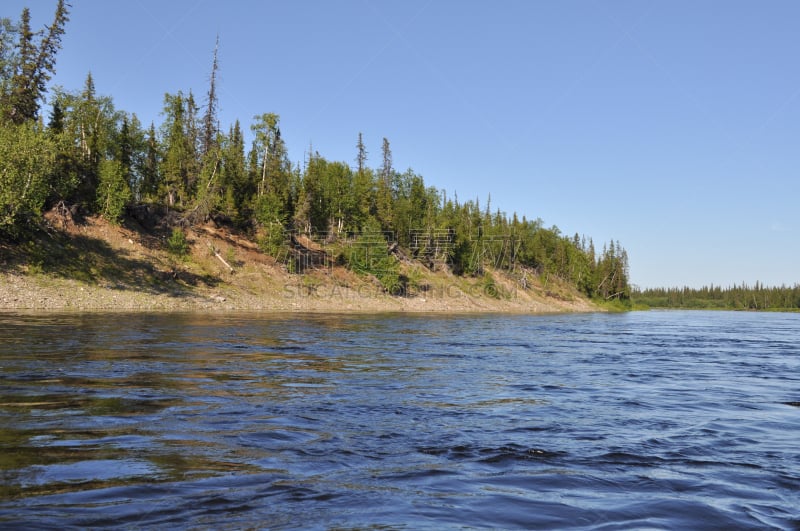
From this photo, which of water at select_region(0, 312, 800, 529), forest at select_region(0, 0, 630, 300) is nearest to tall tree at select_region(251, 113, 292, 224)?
forest at select_region(0, 0, 630, 300)

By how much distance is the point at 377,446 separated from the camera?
8.02 m

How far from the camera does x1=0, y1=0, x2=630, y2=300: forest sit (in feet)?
175

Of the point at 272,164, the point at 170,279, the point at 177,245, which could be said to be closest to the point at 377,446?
the point at 170,279

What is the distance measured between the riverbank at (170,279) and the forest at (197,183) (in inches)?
85.8

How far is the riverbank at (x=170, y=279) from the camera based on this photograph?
4556cm

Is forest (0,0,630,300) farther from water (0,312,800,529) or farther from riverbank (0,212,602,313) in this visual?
water (0,312,800,529)

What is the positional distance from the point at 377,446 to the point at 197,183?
7537 cm

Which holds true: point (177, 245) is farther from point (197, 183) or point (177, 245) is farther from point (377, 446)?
point (377, 446)

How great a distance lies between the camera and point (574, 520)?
17.8 feet

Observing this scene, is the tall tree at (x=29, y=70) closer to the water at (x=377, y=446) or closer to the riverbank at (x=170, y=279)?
the riverbank at (x=170, y=279)

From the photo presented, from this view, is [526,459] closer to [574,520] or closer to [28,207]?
[574,520]

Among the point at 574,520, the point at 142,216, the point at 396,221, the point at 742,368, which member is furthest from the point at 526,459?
the point at 396,221

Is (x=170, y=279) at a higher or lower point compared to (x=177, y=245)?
lower

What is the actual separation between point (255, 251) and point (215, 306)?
22107 mm
